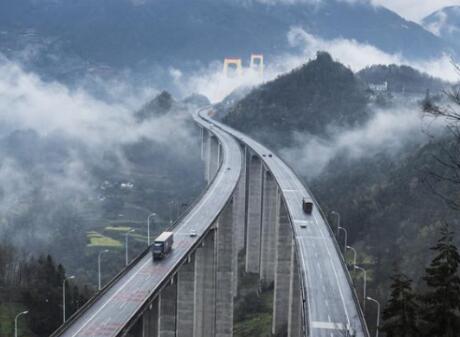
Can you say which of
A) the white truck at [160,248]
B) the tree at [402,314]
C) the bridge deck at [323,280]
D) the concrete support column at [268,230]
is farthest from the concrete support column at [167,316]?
the concrete support column at [268,230]

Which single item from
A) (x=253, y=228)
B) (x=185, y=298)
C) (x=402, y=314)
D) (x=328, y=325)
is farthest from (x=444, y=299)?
(x=253, y=228)

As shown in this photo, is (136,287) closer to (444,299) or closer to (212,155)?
(444,299)

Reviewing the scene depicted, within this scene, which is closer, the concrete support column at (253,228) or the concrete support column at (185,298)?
the concrete support column at (185,298)

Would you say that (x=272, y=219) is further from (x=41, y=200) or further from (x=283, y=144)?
(x=41, y=200)

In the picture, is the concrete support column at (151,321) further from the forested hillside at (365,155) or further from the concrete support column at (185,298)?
the forested hillside at (365,155)

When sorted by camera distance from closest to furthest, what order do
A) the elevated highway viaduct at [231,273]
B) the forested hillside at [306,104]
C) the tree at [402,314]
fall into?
the tree at [402,314]
the elevated highway viaduct at [231,273]
the forested hillside at [306,104]

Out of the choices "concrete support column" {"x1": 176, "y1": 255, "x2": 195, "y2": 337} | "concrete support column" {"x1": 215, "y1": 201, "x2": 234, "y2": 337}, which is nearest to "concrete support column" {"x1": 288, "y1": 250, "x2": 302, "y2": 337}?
"concrete support column" {"x1": 176, "y1": 255, "x2": 195, "y2": 337}

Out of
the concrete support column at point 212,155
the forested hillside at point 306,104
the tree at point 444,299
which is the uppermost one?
the forested hillside at point 306,104

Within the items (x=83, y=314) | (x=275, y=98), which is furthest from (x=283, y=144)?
(x=83, y=314)
